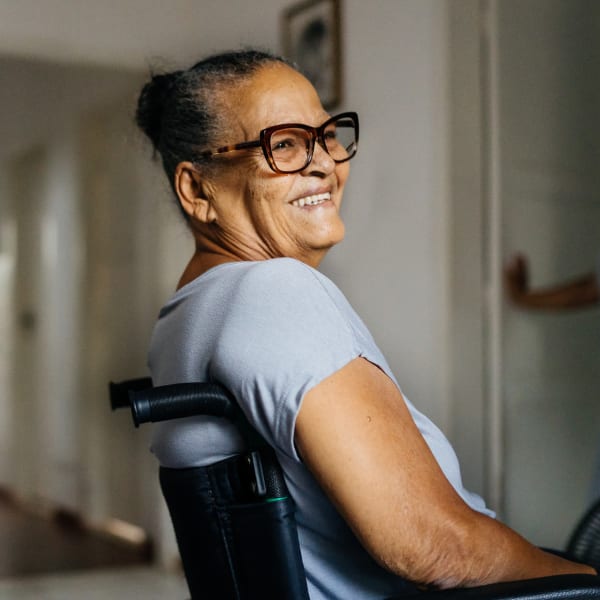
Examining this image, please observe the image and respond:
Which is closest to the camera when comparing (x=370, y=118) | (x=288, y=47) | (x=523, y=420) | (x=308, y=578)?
(x=308, y=578)

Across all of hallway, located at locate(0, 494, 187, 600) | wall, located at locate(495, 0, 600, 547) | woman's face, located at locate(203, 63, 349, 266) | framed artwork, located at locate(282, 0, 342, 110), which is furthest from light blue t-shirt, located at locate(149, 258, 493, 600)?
hallway, located at locate(0, 494, 187, 600)

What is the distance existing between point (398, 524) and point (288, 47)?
9.45ft

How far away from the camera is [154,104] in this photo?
4.05 ft

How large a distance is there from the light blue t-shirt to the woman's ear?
123mm

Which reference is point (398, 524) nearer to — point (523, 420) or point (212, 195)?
point (212, 195)

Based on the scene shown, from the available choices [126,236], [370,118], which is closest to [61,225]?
[126,236]

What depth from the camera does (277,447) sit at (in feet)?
2.98

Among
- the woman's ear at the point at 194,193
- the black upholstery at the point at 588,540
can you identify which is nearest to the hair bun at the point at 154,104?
the woman's ear at the point at 194,193

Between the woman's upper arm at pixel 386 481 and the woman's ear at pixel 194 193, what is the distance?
1.05 feet

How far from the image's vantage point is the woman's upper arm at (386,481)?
2.84 feet

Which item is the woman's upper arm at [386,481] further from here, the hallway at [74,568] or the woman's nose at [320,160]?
the hallway at [74,568]

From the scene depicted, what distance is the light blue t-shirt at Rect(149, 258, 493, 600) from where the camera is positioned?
2.88ft

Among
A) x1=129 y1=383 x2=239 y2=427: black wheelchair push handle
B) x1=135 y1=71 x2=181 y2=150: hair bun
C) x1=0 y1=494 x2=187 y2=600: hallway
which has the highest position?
x1=135 y1=71 x2=181 y2=150: hair bun

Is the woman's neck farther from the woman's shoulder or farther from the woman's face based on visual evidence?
the woman's shoulder
